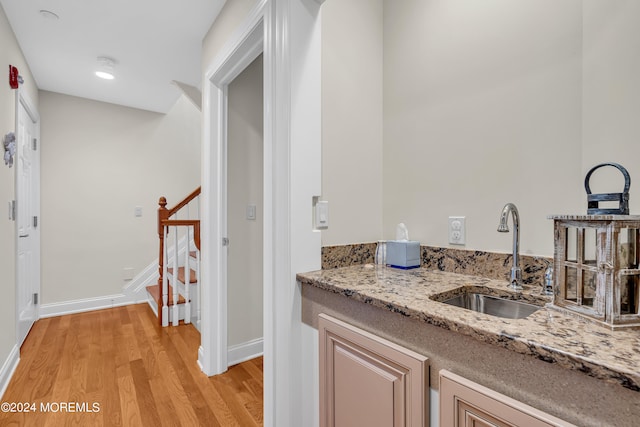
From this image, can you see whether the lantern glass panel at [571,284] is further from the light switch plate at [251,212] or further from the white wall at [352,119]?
the light switch plate at [251,212]

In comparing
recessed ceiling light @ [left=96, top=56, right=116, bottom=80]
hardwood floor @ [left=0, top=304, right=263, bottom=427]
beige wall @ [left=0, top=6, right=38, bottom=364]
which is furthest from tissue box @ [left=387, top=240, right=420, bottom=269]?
recessed ceiling light @ [left=96, top=56, right=116, bottom=80]

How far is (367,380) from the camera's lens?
0.94 meters

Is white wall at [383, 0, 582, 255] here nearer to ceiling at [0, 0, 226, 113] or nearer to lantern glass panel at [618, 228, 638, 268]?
lantern glass panel at [618, 228, 638, 268]

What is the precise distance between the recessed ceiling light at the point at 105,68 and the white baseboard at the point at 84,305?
7.93 ft

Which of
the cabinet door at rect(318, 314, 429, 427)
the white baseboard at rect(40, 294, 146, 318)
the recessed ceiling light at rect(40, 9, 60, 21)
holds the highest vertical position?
the recessed ceiling light at rect(40, 9, 60, 21)

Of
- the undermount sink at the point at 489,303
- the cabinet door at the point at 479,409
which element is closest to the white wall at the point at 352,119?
the undermount sink at the point at 489,303

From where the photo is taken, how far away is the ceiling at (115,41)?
1962mm

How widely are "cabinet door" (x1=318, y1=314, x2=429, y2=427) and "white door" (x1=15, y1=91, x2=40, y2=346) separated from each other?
2659 millimetres

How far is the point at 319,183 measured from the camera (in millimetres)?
1336

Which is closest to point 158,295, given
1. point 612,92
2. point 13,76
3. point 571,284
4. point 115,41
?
point 13,76

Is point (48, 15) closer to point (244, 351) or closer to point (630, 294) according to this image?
point (244, 351)

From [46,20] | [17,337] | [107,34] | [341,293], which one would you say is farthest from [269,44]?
[17,337]

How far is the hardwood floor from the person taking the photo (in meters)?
1.70

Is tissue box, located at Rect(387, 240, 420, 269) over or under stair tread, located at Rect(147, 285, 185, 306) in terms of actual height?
over
